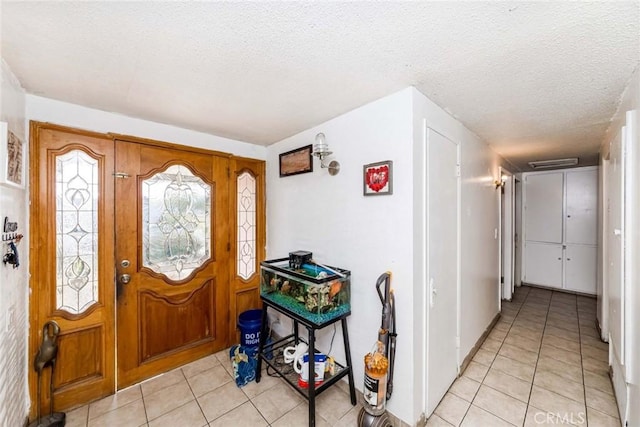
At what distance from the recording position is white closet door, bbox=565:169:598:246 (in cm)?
416

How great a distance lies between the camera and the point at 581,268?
14.0ft

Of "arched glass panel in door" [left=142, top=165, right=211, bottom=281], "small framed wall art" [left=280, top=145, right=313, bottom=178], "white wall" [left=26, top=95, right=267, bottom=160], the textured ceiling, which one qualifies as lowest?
"arched glass panel in door" [left=142, top=165, right=211, bottom=281]

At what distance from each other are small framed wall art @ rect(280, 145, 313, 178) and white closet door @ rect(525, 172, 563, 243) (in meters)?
4.76

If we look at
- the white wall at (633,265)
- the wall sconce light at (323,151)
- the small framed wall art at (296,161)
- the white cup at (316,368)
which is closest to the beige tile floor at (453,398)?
the white cup at (316,368)

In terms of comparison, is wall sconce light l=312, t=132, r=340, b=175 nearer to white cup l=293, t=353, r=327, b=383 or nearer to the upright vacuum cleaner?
the upright vacuum cleaner

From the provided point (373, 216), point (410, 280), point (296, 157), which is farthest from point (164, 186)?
point (410, 280)

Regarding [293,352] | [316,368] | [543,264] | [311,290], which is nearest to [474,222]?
[311,290]

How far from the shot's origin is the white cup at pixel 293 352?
6.77ft

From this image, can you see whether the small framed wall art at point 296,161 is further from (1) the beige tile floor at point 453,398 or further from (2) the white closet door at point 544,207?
(2) the white closet door at point 544,207

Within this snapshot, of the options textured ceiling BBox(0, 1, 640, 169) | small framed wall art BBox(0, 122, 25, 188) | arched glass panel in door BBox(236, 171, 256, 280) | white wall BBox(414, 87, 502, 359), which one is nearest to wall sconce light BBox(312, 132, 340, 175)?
textured ceiling BBox(0, 1, 640, 169)

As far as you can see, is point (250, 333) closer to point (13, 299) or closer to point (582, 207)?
point (13, 299)

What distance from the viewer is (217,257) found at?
2582 millimetres

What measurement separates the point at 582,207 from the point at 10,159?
6873 millimetres

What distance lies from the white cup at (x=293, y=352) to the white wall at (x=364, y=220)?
0.23 m
